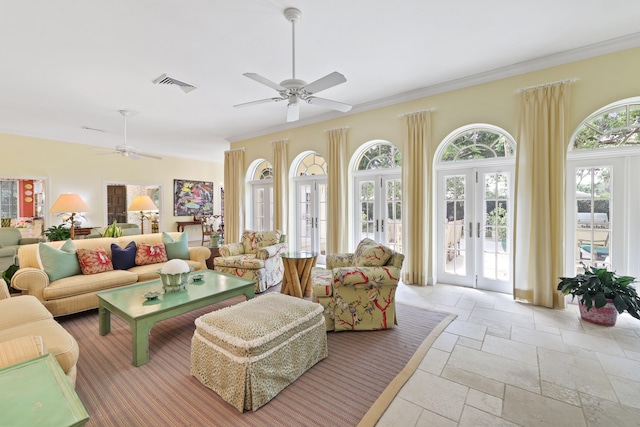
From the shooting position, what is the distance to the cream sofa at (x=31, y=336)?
1513mm

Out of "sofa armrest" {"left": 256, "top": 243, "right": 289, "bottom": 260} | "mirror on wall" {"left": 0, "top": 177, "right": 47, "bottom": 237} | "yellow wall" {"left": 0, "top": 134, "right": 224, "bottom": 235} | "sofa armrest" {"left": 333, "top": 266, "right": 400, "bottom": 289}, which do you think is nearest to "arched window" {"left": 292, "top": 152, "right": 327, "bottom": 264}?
"sofa armrest" {"left": 256, "top": 243, "right": 289, "bottom": 260}

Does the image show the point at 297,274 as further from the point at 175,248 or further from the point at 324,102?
the point at 324,102

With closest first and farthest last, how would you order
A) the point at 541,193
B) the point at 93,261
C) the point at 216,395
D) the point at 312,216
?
the point at 216,395 → the point at 541,193 → the point at 93,261 → the point at 312,216

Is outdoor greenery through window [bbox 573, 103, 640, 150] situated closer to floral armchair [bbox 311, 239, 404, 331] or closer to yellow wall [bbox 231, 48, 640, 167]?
yellow wall [bbox 231, 48, 640, 167]

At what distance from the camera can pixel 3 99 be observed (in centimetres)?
454

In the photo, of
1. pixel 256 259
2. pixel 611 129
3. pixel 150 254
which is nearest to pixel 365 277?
pixel 256 259

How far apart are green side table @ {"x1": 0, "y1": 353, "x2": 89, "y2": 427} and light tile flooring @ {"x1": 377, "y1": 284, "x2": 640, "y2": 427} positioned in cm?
156

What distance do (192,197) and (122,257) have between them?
5.84m

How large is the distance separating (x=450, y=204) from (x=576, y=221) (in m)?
1.51

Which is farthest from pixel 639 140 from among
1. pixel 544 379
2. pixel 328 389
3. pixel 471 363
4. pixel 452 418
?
pixel 328 389

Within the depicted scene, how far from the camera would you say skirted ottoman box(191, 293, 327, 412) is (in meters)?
1.86

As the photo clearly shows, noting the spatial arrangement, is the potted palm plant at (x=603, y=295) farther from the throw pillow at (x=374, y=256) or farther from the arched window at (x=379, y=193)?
the arched window at (x=379, y=193)

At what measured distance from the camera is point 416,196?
4508 mm

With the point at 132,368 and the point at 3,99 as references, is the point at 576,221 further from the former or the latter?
the point at 3,99
